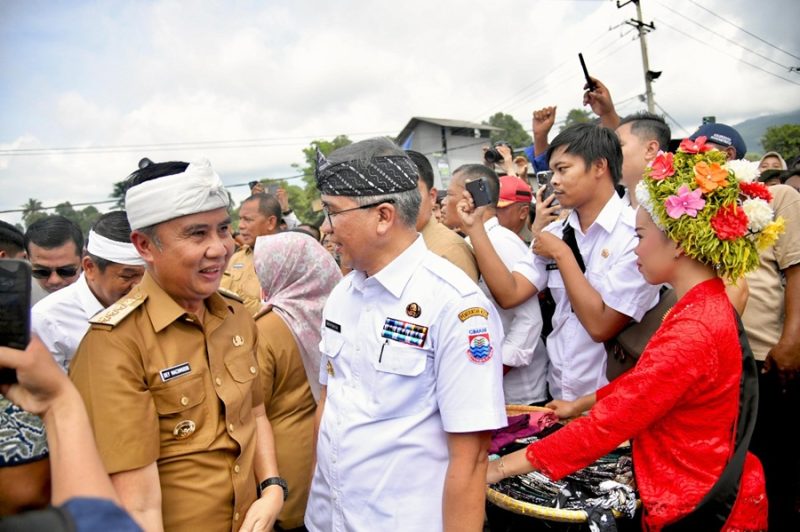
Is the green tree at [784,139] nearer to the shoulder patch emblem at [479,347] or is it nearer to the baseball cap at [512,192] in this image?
the baseball cap at [512,192]

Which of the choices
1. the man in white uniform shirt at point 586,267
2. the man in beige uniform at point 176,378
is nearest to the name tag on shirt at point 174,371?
the man in beige uniform at point 176,378

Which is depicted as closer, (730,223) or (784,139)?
(730,223)

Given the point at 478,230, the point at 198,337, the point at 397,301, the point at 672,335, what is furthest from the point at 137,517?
the point at 478,230

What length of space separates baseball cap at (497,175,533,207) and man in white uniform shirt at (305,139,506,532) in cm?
246

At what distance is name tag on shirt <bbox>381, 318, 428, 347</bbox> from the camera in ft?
5.86

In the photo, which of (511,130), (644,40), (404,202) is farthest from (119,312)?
(511,130)

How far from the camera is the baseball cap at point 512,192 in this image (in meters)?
4.27

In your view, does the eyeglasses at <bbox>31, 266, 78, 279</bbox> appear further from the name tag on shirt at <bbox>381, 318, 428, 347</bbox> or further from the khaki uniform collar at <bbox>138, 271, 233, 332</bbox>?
the name tag on shirt at <bbox>381, 318, 428, 347</bbox>

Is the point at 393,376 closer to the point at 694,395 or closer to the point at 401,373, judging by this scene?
the point at 401,373

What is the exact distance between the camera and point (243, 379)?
6.59 feet

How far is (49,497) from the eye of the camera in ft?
3.77

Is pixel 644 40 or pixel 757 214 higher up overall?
pixel 644 40

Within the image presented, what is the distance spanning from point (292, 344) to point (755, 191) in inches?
90.3

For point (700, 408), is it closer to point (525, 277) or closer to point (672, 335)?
point (672, 335)
